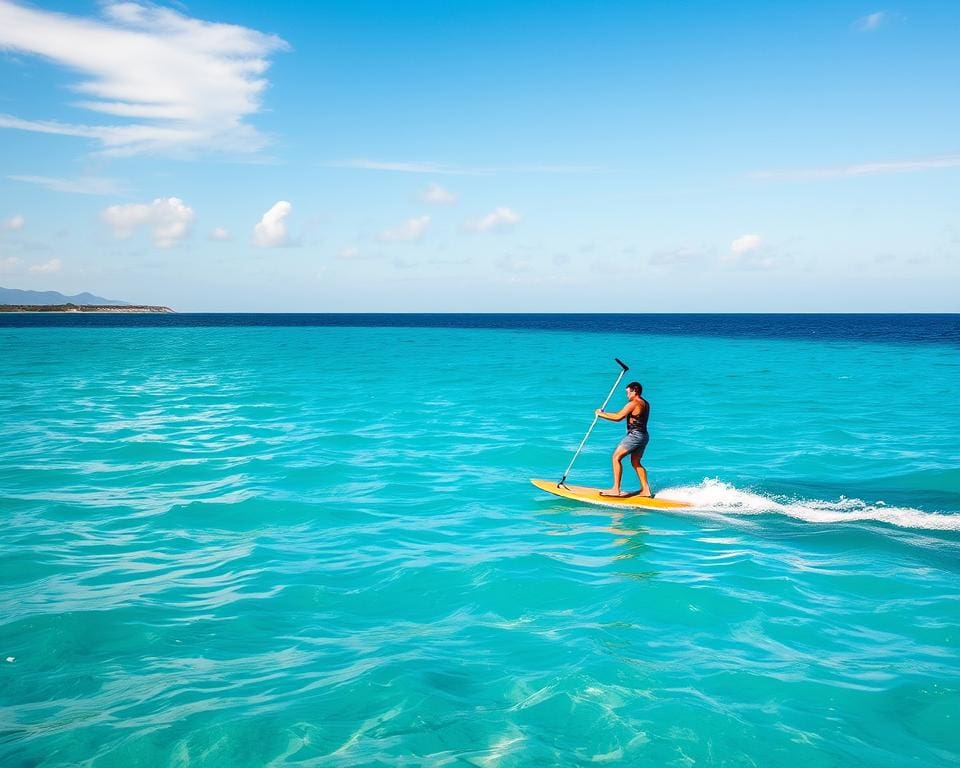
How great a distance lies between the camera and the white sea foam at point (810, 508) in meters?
11.9

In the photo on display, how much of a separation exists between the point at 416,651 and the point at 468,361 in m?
43.5

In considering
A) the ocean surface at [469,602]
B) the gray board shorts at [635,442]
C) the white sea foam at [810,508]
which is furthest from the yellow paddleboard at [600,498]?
the gray board shorts at [635,442]

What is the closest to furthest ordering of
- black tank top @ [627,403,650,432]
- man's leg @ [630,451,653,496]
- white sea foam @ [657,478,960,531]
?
white sea foam @ [657,478,960,531], man's leg @ [630,451,653,496], black tank top @ [627,403,650,432]

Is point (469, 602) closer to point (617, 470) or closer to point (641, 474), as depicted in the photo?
point (617, 470)

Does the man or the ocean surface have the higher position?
the man

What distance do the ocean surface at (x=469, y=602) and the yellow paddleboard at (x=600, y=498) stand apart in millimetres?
326

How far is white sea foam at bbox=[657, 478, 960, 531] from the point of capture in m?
11.9

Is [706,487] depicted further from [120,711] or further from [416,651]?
[120,711]

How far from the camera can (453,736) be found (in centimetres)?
598

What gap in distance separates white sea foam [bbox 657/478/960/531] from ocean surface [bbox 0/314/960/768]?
3.1 inches

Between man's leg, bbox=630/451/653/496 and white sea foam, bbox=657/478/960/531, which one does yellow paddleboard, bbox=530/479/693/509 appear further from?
white sea foam, bbox=657/478/960/531

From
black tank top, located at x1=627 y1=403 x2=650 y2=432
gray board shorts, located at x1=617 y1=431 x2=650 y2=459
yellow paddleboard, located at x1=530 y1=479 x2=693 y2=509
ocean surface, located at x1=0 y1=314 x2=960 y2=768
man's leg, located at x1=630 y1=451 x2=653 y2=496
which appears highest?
black tank top, located at x1=627 y1=403 x2=650 y2=432

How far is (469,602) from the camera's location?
28.9ft

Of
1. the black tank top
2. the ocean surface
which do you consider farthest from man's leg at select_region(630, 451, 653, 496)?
the ocean surface
